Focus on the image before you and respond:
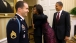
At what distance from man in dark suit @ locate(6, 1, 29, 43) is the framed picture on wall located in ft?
2.35

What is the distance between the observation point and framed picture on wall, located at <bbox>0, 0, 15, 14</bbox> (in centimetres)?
234

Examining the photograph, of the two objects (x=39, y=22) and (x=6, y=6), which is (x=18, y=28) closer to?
(x=6, y=6)

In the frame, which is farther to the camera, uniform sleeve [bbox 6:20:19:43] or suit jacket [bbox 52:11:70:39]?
suit jacket [bbox 52:11:70:39]

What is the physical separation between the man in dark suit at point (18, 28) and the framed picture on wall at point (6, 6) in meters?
0.72

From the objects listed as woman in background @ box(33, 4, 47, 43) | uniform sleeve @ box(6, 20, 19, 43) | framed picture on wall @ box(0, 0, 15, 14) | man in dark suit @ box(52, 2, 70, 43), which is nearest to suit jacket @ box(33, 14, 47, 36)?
woman in background @ box(33, 4, 47, 43)

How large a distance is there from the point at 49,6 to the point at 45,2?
0.64 feet

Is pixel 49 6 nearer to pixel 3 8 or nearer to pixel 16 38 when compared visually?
pixel 3 8

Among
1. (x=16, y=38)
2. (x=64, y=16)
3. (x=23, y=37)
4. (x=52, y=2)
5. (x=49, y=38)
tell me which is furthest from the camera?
(x=52, y=2)

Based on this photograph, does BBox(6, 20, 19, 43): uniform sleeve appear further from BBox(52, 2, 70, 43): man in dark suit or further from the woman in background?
BBox(52, 2, 70, 43): man in dark suit

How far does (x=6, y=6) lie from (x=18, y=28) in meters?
0.95

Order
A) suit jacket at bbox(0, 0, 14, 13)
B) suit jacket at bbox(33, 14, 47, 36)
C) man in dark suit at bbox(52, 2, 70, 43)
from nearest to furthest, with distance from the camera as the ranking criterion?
suit jacket at bbox(0, 0, 14, 13)
suit jacket at bbox(33, 14, 47, 36)
man in dark suit at bbox(52, 2, 70, 43)

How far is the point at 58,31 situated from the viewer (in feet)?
9.71

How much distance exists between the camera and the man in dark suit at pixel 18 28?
162 cm

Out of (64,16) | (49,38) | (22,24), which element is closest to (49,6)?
(64,16)
